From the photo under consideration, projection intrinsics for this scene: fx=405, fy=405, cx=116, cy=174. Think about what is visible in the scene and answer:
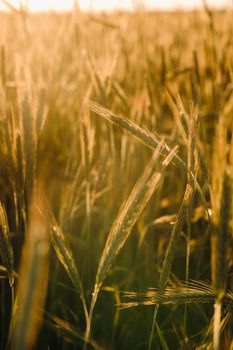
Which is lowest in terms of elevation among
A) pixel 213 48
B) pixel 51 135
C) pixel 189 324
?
pixel 189 324

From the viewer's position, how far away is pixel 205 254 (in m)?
0.85

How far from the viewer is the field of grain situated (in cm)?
40

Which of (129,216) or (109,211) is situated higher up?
(129,216)

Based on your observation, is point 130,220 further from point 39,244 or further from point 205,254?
point 205,254

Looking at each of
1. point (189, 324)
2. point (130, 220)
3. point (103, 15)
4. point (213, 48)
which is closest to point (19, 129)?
point (130, 220)

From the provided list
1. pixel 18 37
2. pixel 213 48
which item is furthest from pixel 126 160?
pixel 18 37

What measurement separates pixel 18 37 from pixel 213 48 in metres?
0.59

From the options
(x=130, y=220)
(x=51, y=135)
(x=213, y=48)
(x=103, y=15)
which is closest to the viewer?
(x=130, y=220)

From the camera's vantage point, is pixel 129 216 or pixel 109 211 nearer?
pixel 129 216

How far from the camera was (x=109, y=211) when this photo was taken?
0.78 metres

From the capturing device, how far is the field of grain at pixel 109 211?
397 mm

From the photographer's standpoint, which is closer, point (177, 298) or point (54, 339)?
point (177, 298)

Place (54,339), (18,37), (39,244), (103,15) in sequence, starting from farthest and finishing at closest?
1. (103,15)
2. (18,37)
3. (54,339)
4. (39,244)

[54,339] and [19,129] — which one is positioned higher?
[19,129]
